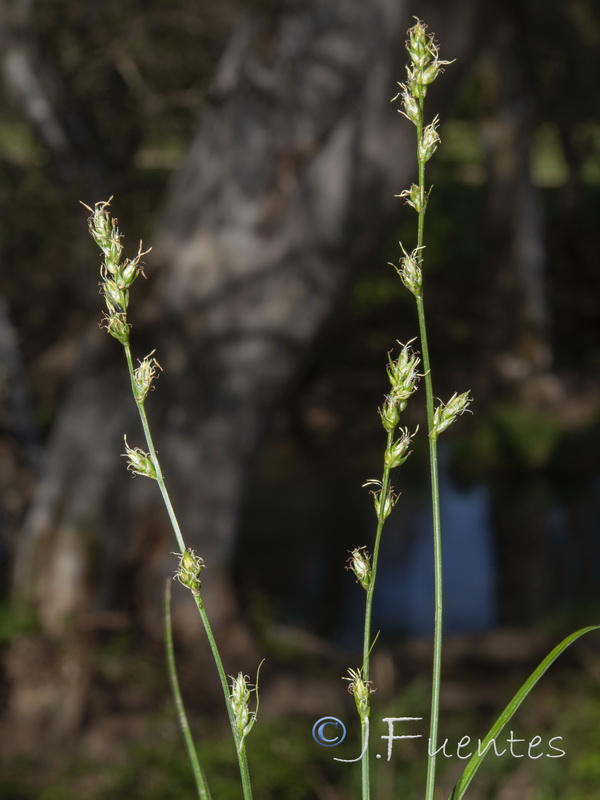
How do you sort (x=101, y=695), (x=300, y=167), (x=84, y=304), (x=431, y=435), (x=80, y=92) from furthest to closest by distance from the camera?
(x=80, y=92), (x=84, y=304), (x=101, y=695), (x=300, y=167), (x=431, y=435)

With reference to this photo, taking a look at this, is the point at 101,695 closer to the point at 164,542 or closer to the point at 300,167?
the point at 164,542

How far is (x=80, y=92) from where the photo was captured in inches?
257

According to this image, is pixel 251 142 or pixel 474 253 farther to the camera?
pixel 474 253

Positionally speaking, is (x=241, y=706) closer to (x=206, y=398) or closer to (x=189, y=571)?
(x=189, y=571)

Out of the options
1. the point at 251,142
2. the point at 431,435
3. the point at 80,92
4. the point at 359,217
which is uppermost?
the point at 80,92

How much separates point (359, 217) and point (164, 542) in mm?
1710

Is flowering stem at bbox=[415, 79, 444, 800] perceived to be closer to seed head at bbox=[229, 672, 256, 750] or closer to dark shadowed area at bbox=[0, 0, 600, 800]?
seed head at bbox=[229, 672, 256, 750]

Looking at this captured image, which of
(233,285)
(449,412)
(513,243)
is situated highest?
(513,243)

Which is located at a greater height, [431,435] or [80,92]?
[80,92]

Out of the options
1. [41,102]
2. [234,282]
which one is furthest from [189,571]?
[41,102]

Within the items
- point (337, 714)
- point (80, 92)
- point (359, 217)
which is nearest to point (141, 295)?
point (359, 217)

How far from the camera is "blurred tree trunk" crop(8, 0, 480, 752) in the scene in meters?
4.15

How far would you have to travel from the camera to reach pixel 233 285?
4.35m

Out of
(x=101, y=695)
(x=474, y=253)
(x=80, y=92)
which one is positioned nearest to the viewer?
(x=101, y=695)
